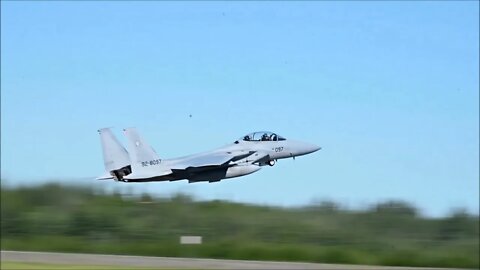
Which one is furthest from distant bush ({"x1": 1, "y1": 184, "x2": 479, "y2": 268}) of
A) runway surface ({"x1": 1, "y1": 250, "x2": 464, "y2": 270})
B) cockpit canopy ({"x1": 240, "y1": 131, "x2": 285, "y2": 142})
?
cockpit canopy ({"x1": 240, "y1": 131, "x2": 285, "y2": 142})

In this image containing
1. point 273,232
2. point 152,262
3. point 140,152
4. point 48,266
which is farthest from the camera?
point 273,232

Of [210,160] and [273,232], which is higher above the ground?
[273,232]

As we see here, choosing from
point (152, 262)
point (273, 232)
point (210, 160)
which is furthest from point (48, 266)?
point (210, 160)

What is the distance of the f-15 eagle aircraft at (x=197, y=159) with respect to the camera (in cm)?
2064

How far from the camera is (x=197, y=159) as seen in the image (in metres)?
21.4

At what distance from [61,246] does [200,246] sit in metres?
10.2

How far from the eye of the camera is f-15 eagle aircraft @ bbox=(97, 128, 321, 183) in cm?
2064

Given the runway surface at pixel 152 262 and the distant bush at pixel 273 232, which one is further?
the distant bush at pixel 273 232

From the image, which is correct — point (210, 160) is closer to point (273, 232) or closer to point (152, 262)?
point (152, 262)

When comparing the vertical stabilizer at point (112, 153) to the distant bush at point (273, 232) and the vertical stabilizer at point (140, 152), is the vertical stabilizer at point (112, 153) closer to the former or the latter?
the vertical stabilizer at point (140, 152)

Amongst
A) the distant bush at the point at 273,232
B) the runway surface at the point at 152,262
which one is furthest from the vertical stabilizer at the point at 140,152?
the distant bush at the point at 273,232

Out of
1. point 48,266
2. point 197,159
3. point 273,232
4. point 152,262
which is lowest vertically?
point 48,266

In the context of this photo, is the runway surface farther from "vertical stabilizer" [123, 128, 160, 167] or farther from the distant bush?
"vertical stabilizer" [123, 128, 160, 167]

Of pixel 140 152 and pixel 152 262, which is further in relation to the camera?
pixel 152 262
